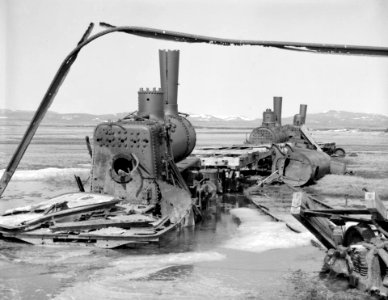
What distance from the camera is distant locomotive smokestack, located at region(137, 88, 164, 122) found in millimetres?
15375

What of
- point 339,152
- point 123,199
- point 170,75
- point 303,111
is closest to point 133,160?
point 123,199

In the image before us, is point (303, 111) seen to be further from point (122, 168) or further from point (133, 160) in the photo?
point (133, 160)

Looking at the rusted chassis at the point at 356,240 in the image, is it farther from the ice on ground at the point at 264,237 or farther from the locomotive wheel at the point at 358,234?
the ice on ground at the point at 264,237

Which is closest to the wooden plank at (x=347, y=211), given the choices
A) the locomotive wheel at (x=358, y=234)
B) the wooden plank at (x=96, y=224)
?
the locomotive wheel at (x=358, y=234)

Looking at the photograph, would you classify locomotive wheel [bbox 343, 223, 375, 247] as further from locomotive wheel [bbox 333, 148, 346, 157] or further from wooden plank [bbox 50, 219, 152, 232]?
locomotive wheel [bbox 333, 148, 346, 157]

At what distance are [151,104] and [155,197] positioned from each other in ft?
9.40

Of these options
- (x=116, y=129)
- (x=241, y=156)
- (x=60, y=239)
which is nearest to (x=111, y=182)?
(x=116, y=129)

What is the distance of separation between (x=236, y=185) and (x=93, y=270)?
13812 mm

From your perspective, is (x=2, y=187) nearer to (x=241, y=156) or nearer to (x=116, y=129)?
(x=116, y=129)

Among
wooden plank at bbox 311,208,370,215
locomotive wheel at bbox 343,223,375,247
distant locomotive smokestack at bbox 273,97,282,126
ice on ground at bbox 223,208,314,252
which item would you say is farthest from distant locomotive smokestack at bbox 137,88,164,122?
distant locomotive smokestack at bbox 273,97,282,126

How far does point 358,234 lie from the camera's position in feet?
31.8

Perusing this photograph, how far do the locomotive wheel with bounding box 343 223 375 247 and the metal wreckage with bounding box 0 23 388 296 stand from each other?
0.05 ft

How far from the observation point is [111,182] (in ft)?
46.1

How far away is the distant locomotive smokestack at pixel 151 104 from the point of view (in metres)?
15.4
